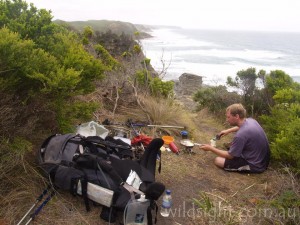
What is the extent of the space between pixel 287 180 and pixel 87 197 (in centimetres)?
257

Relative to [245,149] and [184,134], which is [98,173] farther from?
[184,134]

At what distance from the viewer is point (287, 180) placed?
11.9 ft

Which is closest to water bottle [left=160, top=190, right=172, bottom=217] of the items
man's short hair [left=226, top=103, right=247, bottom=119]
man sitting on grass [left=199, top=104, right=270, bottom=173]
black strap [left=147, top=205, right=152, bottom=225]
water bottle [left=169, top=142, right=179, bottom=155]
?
black strap [left=147, top=205, right=152, bottom=225]

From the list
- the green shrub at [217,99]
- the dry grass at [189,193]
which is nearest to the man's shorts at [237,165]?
the dry grass at [189,193]

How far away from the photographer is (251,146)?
4.48 meters

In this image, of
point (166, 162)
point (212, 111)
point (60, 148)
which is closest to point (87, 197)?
point (60, 148)

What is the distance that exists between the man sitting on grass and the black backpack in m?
1.55

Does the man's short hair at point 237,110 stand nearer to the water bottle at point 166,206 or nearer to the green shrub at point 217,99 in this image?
the water bottle at point 166,206

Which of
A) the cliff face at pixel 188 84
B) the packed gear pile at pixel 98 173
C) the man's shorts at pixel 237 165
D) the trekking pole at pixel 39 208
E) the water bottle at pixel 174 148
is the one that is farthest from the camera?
the cliff face at pixel 188 84

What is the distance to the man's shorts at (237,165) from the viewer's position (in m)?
4.54

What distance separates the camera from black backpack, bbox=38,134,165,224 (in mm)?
2895

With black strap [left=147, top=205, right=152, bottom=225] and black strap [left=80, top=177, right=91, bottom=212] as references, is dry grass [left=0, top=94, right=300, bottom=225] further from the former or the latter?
black strap [left=147, top=205, right=152, bottom=225]

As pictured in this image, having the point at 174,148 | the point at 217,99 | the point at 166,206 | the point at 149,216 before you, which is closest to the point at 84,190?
the point at 149,216

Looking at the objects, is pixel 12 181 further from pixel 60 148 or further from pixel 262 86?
pixel 262 86
